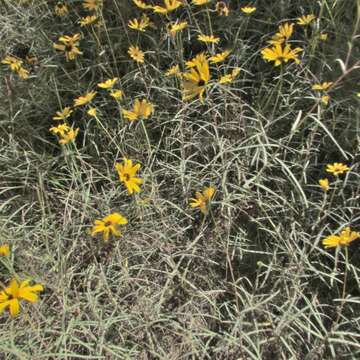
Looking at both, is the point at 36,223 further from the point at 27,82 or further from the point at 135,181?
the point at 27,82

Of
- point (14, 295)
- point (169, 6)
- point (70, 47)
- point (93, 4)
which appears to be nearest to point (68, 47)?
point (70, 47)

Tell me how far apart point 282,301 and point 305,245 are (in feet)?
0.63

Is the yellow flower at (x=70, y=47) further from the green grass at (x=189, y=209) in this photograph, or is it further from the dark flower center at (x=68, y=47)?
the green grass at (x=189, y=209)

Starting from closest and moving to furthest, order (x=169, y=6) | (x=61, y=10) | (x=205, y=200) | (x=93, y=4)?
Result: (x=205, y=200), (x=169, y=6), (x=93, y=4), (x=61, y=10)

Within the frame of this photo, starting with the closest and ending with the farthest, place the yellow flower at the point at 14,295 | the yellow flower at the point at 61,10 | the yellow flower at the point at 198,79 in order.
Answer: the yellow flower at the point at 14,295 → the yellow flower at the point at 198,79 → the yellow flower at the point at 61,10

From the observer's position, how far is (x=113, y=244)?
158 cm

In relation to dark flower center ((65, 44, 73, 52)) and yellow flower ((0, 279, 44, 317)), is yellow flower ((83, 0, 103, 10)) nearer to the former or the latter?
dark flower center ((65, 44, 73, 52))

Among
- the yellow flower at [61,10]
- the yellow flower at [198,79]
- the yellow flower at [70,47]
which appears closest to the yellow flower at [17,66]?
the yellow flower at [70,47]

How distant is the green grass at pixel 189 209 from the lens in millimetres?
1336

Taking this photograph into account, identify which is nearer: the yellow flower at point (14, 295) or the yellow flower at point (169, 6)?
the yellow flower at point (14, 295)

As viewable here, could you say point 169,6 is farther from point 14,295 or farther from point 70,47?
point 14,295

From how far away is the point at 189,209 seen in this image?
1.63 meters

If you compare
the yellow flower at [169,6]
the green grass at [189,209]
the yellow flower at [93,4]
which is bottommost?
the green grass at [189,209]

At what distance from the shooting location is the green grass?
1.34 metres
